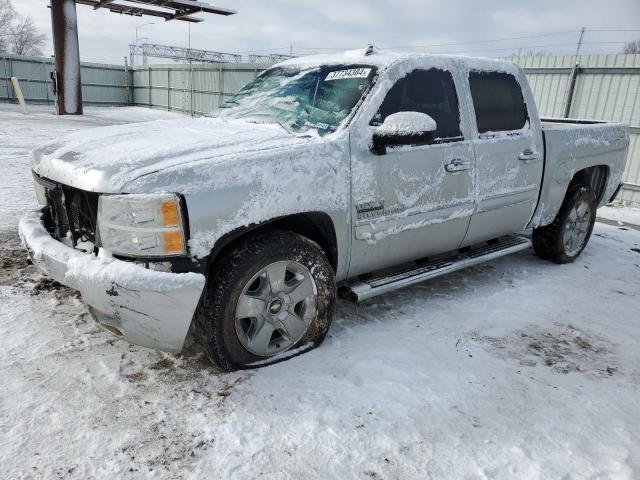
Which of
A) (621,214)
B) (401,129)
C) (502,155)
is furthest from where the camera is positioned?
(621,214)

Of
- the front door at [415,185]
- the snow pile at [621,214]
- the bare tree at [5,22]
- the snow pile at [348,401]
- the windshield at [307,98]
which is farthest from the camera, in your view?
the bare tree at [5,22]

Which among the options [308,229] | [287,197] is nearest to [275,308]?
[308,229]

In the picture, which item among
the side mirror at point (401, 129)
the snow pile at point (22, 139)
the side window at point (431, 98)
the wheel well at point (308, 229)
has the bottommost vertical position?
the snow pile at point (22, 139)

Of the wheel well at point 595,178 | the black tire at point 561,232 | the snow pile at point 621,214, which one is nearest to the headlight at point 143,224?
the black tire at point 561,232

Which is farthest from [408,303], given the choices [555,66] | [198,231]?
[555,66]

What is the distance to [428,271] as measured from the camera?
12.2 ft

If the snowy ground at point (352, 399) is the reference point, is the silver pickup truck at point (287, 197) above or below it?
above

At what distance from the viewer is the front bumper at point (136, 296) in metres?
2.40

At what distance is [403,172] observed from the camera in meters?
3.30

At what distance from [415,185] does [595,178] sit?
3.06m

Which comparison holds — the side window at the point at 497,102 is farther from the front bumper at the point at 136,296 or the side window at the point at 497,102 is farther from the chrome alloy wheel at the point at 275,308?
the front bumper at the point at 136,296

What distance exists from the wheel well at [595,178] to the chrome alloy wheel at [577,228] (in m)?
0.25

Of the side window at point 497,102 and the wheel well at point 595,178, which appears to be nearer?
the side window at point 497,102

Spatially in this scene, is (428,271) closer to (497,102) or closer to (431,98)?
(431,98)
